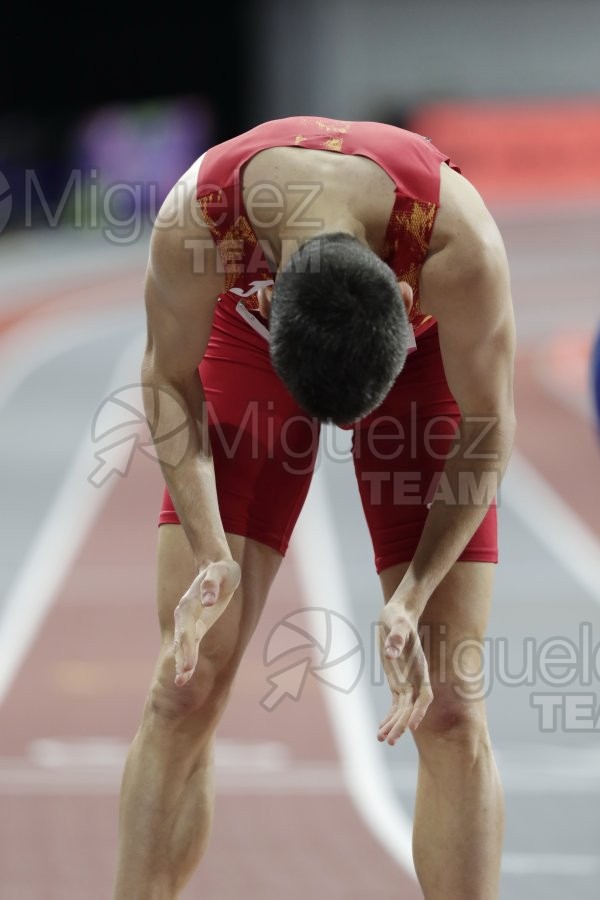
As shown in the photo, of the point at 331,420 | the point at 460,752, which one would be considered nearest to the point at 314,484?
the point at 460,752

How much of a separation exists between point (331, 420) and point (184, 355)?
1.67 ft

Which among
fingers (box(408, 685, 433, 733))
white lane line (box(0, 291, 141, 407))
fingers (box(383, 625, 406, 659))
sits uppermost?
fingers (box(383, 625, 406, 659))

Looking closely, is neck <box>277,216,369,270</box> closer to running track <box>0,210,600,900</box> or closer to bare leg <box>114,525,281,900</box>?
bare leg <box>114,525,281,900</box>

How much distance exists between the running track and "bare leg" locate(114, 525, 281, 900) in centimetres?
87

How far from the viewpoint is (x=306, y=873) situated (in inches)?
169

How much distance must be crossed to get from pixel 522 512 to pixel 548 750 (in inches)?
184

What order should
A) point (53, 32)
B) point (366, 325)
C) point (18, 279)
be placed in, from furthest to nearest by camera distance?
point (53, 32) < point (18, 279) < point (366, 325)

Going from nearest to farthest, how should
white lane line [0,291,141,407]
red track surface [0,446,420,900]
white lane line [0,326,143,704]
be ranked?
red track surface [0,446,420,900], white lane line [0,326,143,704], white lane line [0,291,141,407]

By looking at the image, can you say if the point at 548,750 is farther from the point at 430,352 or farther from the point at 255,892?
the point at 430,352

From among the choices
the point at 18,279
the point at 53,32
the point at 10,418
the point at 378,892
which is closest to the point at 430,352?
→ the point at 378,892

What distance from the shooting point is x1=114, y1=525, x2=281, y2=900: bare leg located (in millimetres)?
3195

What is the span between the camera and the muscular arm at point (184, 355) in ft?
9.93

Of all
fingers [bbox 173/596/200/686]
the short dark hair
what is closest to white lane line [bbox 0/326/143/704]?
fingers [bbox 173/596/200/686]

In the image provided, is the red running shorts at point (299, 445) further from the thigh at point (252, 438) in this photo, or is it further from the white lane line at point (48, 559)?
the white lane line at point (48, 559)
